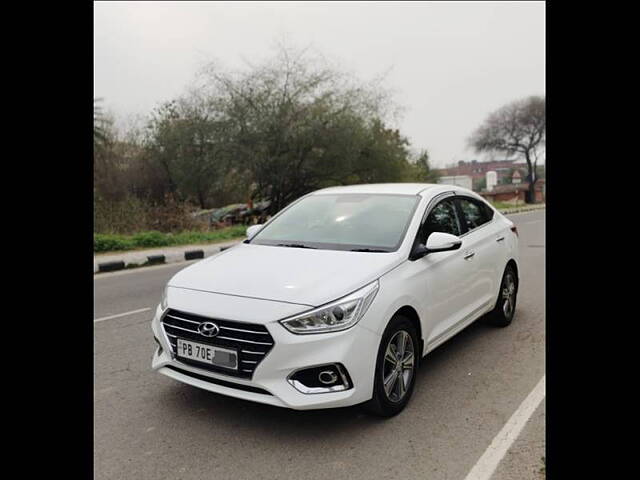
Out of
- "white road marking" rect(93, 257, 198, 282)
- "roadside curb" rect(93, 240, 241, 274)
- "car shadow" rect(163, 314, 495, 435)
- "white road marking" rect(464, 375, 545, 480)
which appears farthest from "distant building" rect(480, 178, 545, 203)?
"car shadow" rect(163, 314, 495, 435)

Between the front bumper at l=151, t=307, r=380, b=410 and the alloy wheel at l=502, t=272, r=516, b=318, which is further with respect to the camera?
the alloy wheel at l=502, t=272, r=516, b=318

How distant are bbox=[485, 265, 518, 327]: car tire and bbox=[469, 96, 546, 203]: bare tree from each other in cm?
5047

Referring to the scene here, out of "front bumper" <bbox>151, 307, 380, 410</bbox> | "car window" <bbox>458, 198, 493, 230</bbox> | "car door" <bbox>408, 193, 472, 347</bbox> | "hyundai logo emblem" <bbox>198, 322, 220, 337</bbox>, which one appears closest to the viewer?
"front bumper" <bbox>151, 307, 380, 410</bbox>

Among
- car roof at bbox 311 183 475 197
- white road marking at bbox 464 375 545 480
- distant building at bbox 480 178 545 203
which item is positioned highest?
distant building at bbox 480 178 545 203

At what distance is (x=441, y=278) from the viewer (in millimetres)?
4152

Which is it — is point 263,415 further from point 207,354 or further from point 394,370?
point 394,370

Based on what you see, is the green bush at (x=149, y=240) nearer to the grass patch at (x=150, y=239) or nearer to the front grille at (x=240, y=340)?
the grass patch at (x=150, y=239)

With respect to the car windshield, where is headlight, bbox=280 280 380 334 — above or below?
below

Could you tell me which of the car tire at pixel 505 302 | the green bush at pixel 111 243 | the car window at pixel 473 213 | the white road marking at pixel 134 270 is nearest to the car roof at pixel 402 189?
A: the car window at pixel 473 213

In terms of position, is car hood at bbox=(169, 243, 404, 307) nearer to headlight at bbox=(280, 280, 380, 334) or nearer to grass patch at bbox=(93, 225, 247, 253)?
headlight at bbox=(280, 280, 380, 334)

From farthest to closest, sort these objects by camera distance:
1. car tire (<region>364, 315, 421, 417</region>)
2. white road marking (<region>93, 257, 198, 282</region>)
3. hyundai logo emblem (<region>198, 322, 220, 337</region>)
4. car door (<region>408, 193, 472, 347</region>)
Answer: white road marking (<region>93, 257, 198, 282</region>) < car door (<region>408, 193, 472, 347</region>) < car tire (<region>364, 315, 421, 417</region>) < hyundai logo emblem (<region>198, 322, 220, 337</region>)

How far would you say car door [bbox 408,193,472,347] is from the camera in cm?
392
